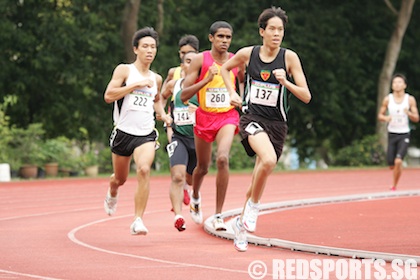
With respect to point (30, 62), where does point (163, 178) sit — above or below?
below

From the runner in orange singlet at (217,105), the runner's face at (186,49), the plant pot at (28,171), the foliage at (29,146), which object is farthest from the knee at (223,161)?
the foliage at (29,146)

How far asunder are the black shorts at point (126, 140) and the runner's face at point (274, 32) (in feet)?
6.37

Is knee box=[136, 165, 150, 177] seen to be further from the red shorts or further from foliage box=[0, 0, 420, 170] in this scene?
foliage box=[0, 0, 420, 170]

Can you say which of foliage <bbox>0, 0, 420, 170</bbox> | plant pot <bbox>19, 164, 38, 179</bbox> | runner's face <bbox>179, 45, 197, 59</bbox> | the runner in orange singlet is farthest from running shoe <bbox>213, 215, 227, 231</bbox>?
foliage <bbox>0, 0, 420, 170</bbox>

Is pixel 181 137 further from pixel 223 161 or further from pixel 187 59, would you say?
pixel 223 161

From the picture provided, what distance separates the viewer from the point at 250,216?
438 inches

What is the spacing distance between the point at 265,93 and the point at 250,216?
123 cm

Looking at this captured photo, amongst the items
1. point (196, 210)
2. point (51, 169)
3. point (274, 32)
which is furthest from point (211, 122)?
point (51, 169)

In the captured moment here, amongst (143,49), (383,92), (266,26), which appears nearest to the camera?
(266,26)

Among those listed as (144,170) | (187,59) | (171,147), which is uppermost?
(187,59)

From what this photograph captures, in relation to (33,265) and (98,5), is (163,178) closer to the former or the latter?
(98,5)

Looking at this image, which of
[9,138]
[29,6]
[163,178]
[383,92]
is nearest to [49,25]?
[29,6]

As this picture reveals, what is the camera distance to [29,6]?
116ft

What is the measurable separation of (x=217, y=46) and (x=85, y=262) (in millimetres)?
3614
